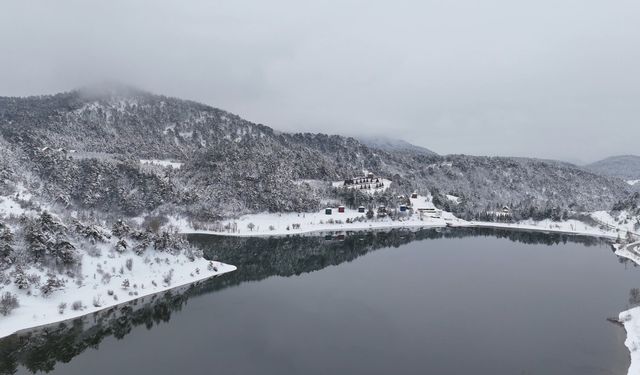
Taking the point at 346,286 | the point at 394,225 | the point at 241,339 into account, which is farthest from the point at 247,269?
the point at 394,225

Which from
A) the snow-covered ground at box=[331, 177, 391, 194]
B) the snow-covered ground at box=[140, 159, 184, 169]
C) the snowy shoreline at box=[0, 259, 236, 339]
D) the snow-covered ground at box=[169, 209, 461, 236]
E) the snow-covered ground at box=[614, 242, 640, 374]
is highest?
the snow-covered ground at box=[140, 159, 184, 169]

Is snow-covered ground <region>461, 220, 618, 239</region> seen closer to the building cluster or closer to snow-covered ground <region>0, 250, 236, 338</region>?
the building cluster

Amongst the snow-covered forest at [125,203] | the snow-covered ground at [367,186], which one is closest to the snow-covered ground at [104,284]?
the snow-covered forest at [125,203]

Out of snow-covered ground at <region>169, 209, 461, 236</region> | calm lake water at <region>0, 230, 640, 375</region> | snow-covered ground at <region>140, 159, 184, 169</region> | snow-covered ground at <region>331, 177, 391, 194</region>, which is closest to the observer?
calm lake water at <region>0, 230, 640, 375</region>

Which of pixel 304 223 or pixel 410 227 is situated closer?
pixel 304 223

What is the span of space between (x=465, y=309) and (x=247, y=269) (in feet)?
147

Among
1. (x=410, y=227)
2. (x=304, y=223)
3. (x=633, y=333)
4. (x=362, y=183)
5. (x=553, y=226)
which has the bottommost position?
(x=633, y=333)

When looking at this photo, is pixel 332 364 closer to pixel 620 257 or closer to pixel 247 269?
pixel 247 269

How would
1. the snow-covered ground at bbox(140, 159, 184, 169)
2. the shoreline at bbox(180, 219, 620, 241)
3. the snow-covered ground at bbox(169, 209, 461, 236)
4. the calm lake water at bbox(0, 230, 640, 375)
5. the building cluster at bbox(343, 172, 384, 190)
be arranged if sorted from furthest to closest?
the building cluster at bbox(343, 172, 384, 190) → the snow-covered ground at bbox(140, 159, 184, 169) → the snow-covered ground at bbox(169, 209, 461, 236) → the shoreline at bbox(180, 219, 620, 241) → the calm lake water at bbox(0, 230, 640, 375)

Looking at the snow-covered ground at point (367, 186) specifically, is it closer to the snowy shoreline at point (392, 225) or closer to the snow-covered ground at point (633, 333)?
the snowy shoreline at point (392, 225)

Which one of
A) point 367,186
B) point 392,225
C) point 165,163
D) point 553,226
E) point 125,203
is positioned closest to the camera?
point 125,203

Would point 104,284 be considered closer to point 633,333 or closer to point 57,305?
point 57,305

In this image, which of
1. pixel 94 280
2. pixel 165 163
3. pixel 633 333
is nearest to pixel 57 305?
pixel 94 280

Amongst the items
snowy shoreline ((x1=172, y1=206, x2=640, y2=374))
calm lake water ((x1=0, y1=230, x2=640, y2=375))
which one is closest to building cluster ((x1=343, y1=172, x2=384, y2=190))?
snowy shoreline ((x1=172, y1=206, x2=640, y2=374))
